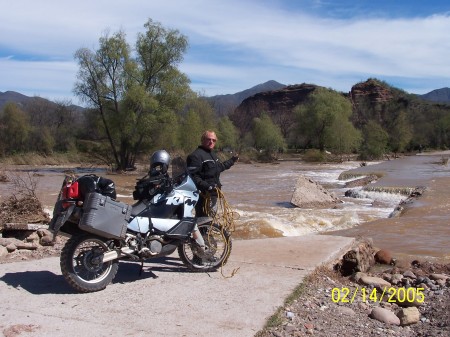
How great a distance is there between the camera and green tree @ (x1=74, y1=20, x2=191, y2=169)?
42812mm

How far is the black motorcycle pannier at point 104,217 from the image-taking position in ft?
17.7

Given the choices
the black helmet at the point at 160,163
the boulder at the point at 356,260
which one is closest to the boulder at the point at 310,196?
the boulder at the point at 356,260

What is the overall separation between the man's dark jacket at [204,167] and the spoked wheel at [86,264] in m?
1.56

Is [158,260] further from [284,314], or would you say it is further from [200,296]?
[284,314]

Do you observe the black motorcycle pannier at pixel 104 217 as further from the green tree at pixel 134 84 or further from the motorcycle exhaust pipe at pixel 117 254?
the green tree at pixel 134 84

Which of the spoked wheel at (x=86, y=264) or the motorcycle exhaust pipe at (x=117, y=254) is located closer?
the spoked wheel at (x=86, y=264)

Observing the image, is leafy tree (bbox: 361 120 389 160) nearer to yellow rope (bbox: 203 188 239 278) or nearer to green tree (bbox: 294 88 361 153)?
green tree (bbox: 294 88 361 153)

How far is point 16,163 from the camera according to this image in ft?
168

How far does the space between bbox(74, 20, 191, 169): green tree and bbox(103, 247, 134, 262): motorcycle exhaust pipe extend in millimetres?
37129

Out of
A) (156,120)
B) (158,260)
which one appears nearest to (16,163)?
(156,120)

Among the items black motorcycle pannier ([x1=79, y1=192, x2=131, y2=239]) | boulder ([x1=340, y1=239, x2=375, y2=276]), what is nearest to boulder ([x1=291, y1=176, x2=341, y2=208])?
boulder ([x1=340, y1=239, x2=375, y2=276])

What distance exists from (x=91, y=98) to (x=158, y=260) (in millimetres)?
39105
